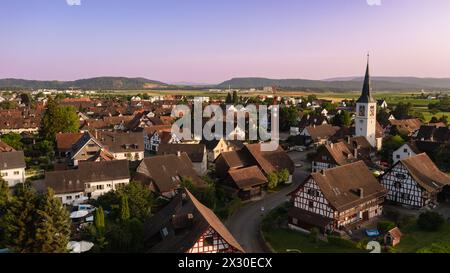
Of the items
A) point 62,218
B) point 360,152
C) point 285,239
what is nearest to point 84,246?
point 62,218

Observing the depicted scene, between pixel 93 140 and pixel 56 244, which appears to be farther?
pixel 93 140

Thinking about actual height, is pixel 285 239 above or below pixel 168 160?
below

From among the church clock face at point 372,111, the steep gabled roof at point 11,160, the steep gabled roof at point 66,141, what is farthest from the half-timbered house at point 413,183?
the steep gabled roof at point 66,141

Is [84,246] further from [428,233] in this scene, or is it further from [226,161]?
[428,233]

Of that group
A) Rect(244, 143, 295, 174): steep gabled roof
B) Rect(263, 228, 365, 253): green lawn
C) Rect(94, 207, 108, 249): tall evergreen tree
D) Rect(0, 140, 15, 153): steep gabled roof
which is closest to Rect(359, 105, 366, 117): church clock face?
Rect(244, 143, 295, 174): steep gabled roof

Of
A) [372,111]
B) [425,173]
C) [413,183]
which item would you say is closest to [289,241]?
[413,183]

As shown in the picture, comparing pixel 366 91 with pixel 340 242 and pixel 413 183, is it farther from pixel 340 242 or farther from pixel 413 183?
pixel 340 242
